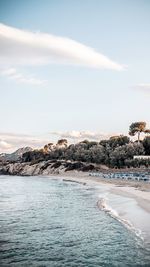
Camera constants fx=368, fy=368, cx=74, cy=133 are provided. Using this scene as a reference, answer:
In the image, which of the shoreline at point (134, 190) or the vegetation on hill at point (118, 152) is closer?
the shoreline at point (134, 190)

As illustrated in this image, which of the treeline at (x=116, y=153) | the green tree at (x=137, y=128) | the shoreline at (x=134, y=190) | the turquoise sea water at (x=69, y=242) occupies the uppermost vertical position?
the green tree at (x=137, y=128)

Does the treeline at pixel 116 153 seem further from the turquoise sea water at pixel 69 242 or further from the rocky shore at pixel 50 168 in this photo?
the turquoise sea water at pixel 69 242

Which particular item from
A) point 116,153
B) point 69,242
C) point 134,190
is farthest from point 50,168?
point 69,242

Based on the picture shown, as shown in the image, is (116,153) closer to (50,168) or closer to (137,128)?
(137,128)

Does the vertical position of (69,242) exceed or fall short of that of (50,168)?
it falls short

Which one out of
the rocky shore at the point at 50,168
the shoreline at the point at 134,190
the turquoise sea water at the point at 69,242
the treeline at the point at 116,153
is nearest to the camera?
the turquoise sea water at the point at 69,242

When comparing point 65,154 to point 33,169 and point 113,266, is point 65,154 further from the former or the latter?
point 113,266

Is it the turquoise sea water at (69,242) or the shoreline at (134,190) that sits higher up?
the shoreline at (134,190)

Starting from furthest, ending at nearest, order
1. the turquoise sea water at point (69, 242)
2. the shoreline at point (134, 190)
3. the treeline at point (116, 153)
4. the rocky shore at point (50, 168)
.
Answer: the rocky shore at point (50, 168)
the treeline at point (116, 153)
the shoreline at point (134, 190)
the turquoise sea water at point (69, 242)

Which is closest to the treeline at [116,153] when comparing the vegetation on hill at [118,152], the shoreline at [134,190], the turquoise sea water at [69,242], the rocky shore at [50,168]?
the vegetation on hill at [118,152]

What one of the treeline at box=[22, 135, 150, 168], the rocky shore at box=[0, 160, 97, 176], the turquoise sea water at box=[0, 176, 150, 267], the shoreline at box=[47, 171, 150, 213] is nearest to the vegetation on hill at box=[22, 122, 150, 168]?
the treeline at box=[22, 135, 150, 168]

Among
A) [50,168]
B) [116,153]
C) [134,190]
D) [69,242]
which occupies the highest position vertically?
[116,153]

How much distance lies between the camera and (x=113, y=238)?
16594 mm

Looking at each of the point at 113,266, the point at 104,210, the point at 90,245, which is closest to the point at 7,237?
the point at 90,245
